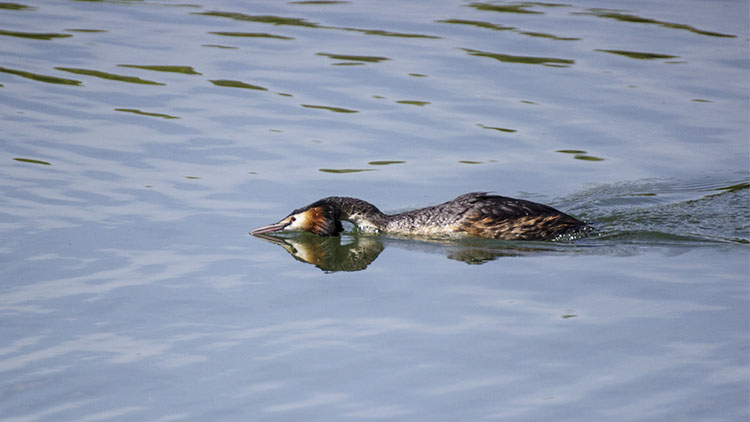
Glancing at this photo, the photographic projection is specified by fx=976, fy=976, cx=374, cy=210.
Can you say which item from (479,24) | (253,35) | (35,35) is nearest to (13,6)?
(35,35)

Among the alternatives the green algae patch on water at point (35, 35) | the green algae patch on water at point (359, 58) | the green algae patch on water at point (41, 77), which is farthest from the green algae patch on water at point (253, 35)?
the green algae patch on water at point (41, 77)

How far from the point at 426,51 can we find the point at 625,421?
11.1 meters

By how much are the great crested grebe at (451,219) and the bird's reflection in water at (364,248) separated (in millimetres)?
102

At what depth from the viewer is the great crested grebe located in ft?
32.6

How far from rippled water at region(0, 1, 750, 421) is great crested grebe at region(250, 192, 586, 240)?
0.16 metres

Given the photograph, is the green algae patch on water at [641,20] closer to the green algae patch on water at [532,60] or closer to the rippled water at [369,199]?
the rippled water at [369,199]

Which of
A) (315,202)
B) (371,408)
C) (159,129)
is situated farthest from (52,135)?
(371,408)

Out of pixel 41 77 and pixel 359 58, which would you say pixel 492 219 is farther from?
pixel 41 77

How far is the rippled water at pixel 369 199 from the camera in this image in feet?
22.0

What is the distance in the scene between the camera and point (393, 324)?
762cm

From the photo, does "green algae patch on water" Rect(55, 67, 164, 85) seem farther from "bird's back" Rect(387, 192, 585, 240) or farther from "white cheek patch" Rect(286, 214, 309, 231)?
"bird's back" Rect(387, 192, 585, 240)

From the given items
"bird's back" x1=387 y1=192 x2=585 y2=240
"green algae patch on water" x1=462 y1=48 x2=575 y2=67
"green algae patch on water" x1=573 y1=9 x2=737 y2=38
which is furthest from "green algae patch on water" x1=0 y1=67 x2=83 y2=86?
"green algae patch on water" x1=573 y1=9 x2=737 y2=38

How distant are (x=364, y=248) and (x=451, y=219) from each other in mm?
956

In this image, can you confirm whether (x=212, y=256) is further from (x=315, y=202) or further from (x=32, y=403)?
(x=32, y=403)
